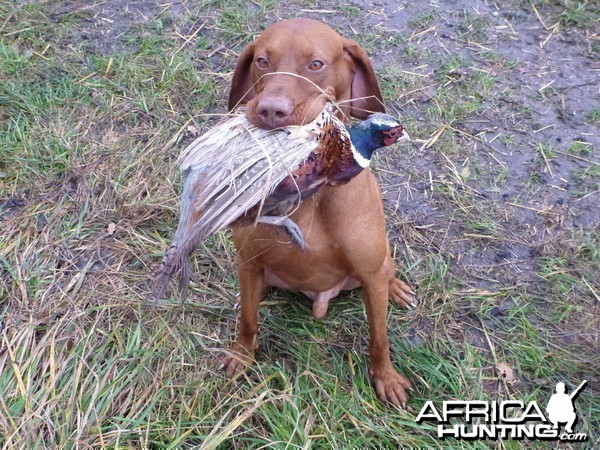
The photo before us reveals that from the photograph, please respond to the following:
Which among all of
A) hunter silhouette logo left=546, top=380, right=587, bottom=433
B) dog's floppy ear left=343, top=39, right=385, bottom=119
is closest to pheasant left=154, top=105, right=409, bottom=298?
dog's floppy ear left=343, top=39, right=385, bottom=119

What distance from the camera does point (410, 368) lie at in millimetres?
2885

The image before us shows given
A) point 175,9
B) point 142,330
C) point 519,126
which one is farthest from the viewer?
point 175,9

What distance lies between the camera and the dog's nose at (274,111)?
1869 mm

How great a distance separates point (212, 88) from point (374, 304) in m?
2.46

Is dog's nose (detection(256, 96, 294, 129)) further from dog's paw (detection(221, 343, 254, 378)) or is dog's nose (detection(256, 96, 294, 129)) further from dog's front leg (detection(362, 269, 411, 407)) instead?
dog's paw (detection(221, 343, 254, 378))

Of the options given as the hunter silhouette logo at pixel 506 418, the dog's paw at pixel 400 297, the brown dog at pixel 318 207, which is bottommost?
the hunter silhouette logo at pixel 506 418

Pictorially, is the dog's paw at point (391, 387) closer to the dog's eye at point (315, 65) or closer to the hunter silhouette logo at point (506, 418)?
the hunter silhouette logo at point (506, 418)

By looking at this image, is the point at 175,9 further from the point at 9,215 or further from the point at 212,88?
the point at 9,215

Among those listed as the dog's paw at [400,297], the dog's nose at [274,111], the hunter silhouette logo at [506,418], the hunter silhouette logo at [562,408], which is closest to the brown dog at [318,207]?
the dog's nose at [274,111]

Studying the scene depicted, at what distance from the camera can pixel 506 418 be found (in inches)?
106

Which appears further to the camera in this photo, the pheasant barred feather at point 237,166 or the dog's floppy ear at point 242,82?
the dog's floppy ear at point 242,82

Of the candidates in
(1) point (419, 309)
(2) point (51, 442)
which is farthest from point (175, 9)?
(2) point (51, 442)

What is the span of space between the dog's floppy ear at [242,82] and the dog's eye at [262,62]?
187mm

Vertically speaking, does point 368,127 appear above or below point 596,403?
above
